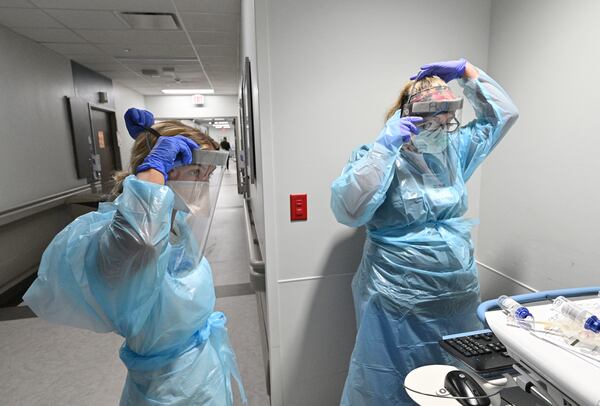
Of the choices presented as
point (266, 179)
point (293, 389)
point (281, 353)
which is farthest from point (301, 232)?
point (293, 389)

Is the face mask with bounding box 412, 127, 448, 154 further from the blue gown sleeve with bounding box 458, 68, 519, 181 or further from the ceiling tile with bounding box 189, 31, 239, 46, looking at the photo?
the ceiling tile with bounding box 189, 31, 239, 46

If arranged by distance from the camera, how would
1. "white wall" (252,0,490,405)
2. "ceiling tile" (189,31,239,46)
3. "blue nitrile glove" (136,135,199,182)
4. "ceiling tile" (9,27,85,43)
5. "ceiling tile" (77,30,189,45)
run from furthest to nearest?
"ceiling tile" (189,31,239,46) < "ceiling tile" (77,30,189,45) < "ceiling tile" (9,27,85,43) < "white wall" (252,0,490,405) < "blue nitrile glove" (136,135,199,182)

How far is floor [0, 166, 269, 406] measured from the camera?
1956mm

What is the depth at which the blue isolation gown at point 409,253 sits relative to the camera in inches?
46.8

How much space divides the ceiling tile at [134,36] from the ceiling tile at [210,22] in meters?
0.31

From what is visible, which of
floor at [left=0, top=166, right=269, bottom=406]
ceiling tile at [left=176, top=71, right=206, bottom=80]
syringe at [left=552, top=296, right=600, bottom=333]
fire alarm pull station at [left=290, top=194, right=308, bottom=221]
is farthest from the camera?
ceiling tile at [left=176, top=71, right=206, bottom=80]

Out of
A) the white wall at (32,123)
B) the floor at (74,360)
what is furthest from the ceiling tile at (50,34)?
the floor at (74,360)

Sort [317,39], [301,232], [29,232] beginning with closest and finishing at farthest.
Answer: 1. [317,39]
2. [301,232]
3. [29,232]

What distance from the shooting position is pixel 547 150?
131 centimetres

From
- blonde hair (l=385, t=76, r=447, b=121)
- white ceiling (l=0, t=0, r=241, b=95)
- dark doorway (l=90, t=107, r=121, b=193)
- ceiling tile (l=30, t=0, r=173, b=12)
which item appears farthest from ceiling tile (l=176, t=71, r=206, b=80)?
blonde hair (l=385, t=76, r=447, b=121)

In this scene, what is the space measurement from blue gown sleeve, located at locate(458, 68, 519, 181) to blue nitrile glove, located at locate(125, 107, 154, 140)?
1.15 m

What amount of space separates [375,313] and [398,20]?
1.24m

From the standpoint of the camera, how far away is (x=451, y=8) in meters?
1.49

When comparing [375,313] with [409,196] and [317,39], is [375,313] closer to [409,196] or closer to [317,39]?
[409,196]
